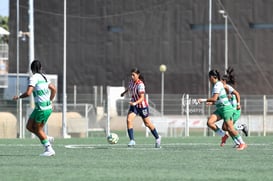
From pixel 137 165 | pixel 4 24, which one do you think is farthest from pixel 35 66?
pixel 4 24

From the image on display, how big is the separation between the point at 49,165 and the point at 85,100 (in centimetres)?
4707

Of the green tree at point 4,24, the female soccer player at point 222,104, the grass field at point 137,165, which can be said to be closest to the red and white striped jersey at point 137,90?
the female soccer player at point 222,104

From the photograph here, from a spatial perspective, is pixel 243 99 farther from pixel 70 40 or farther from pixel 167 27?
pixel 70 40

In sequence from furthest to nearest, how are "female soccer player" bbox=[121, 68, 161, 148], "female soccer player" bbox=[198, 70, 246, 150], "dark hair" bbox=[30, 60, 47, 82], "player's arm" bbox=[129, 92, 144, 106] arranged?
"female soccer player" bbox=[121, 68, 161, 148] → "player's arm" bbox=[129, 92, 144, 106] → "female soccer player" bbox=[198, 70, 246, 150] → "dark hair" bbox=[30, 60, 47, 82]

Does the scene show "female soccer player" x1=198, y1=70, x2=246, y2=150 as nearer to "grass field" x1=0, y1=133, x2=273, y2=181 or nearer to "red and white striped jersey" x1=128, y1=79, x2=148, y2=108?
"grass field" x1=0, y1=133, x2=273, y2=181

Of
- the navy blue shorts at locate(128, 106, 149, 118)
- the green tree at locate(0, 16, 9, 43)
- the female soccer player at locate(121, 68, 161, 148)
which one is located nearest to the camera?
the female soccer player at locate(121, 68, 161, 148)

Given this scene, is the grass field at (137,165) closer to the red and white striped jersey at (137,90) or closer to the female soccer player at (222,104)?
the female soccer player at (222,104)

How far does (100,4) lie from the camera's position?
7012 centimetres

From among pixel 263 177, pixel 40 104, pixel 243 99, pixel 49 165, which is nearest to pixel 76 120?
pixel 243 99

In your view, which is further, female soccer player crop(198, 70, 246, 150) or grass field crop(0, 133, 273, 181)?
female soccer player crop(198, 70, 246, 150)

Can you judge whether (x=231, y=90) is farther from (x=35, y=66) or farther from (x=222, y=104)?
(x=35, y=66)

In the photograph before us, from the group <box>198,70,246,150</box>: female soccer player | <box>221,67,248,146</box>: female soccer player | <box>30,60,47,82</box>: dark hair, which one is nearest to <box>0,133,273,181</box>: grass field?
<box>198,70,246,150</box>: female soccer player

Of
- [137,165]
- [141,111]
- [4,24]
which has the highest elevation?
[4,24]

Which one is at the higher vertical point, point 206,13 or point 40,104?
point 206,13
